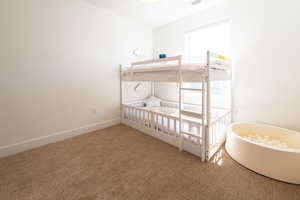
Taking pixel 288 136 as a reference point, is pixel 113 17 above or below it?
above

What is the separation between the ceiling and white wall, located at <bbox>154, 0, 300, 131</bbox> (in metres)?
0.43

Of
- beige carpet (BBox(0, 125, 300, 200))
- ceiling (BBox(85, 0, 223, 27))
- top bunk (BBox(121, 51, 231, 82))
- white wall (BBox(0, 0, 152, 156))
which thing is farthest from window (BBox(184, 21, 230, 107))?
white wall (BBox(0, 0, 152, 156))

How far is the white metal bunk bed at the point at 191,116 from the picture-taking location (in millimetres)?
1784

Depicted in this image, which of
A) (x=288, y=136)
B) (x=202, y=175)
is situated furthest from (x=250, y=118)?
(x=202, y=175)

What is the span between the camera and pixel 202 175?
5.07ft

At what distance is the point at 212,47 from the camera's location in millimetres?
2814

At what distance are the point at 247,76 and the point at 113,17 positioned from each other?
122 inches

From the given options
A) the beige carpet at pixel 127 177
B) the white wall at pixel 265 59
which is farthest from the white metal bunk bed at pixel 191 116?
the white wall at pixel 265 59

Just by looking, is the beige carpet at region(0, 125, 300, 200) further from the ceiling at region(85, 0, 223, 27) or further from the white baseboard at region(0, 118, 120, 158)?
the ceiling at region(85, 0, 223, 27)

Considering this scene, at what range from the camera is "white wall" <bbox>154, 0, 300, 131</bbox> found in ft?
6.43

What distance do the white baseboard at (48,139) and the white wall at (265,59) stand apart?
297cm

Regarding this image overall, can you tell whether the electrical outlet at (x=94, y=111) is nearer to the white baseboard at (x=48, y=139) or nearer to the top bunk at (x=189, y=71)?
the white baseboard at (x=48, y=139)

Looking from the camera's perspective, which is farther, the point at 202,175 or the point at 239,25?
the point at 239,25

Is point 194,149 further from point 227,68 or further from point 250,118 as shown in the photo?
point 227,68
